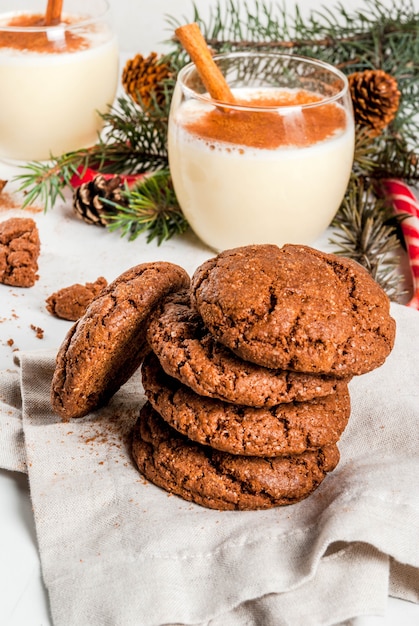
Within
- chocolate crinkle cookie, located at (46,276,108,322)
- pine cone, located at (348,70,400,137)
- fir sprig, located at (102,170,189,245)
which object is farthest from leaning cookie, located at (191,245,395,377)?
pine cone, located at (348,70,400,137)

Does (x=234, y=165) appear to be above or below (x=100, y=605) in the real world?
above

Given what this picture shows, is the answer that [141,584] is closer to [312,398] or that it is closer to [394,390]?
[312,398]

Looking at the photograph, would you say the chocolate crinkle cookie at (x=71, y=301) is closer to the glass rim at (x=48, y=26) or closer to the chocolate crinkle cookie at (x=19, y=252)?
the chocolate crinkle cookie at (x=19, y=252)

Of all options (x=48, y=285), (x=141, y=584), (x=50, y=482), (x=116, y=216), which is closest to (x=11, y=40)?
(x=116, y=216)

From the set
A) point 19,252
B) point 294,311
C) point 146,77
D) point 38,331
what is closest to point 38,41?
point 146,77

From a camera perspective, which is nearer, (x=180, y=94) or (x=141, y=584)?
(x=141, y=584)

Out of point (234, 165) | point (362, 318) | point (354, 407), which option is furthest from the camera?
point (234, 165)

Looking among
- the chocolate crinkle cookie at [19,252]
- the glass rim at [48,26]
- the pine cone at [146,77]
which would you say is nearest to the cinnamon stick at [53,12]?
the glass rim at [48,26]
